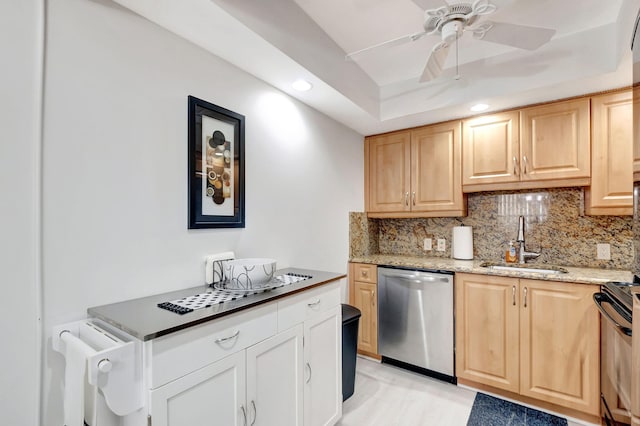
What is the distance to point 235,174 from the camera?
5.76 ft

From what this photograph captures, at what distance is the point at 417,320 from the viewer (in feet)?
8.27

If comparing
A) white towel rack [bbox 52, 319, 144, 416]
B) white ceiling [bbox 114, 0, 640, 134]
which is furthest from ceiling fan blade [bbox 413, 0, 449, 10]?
white towel rack [bbox 52, 319, 144, 416]

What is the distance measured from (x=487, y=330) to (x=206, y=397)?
2040 mm

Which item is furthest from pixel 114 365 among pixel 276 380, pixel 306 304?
pixel 306 304

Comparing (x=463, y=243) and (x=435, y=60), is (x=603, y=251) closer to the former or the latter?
(x=463, y=243)

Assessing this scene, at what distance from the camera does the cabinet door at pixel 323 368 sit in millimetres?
1619

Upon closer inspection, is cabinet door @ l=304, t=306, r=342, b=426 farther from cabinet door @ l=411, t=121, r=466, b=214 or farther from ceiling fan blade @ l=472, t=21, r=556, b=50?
ceiling fan blade @ l=472, t=21, r=556, b=50

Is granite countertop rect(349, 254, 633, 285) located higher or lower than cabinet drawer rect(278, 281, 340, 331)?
higher

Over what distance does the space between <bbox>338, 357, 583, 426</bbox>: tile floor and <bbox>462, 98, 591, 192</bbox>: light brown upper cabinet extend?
163 cm

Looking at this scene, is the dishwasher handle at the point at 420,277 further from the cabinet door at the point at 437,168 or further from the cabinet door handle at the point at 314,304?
the cabinet door handle at the point at 314,304

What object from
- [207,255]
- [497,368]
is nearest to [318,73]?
[207,255]

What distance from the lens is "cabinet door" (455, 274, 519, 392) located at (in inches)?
85.4

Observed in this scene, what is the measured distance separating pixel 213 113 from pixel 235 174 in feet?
1.14

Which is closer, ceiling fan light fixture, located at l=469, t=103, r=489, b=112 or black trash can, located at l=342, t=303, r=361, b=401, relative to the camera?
black trash can, located at l=342, t=303, r=361, b=401
